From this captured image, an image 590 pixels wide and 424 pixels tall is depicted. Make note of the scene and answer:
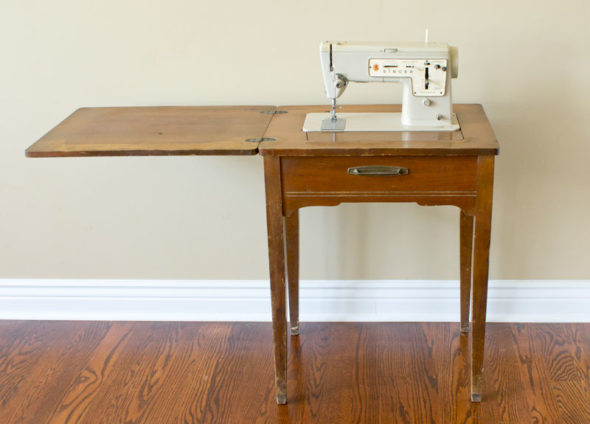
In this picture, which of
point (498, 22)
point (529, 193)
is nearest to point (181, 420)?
point (529, 193)

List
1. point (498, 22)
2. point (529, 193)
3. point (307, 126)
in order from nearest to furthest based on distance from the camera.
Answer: point (307, 126) < point (498, 22) < point (529, 193)

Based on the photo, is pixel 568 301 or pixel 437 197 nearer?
pixel 437 197

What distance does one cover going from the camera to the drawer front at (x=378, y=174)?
73.0 inches

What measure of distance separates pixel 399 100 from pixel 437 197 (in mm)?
517

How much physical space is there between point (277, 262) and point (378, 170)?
37 cm

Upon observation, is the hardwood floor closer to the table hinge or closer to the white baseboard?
the white baseboard

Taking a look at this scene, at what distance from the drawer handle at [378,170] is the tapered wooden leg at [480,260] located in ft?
0.63

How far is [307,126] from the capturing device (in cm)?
201

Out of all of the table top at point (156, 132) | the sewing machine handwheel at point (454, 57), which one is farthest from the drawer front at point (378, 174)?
the sewing machine handwheel at point (454, 57)

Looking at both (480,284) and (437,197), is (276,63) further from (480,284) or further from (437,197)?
(480,284)

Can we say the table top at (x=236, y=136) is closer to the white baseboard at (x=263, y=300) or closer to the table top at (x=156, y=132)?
the table top at (x=156, y=132)

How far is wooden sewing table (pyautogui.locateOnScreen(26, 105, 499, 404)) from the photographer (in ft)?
6.05

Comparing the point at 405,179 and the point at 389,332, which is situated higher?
the point at 405,179

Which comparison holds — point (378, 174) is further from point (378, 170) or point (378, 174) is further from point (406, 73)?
point (406, 73)
